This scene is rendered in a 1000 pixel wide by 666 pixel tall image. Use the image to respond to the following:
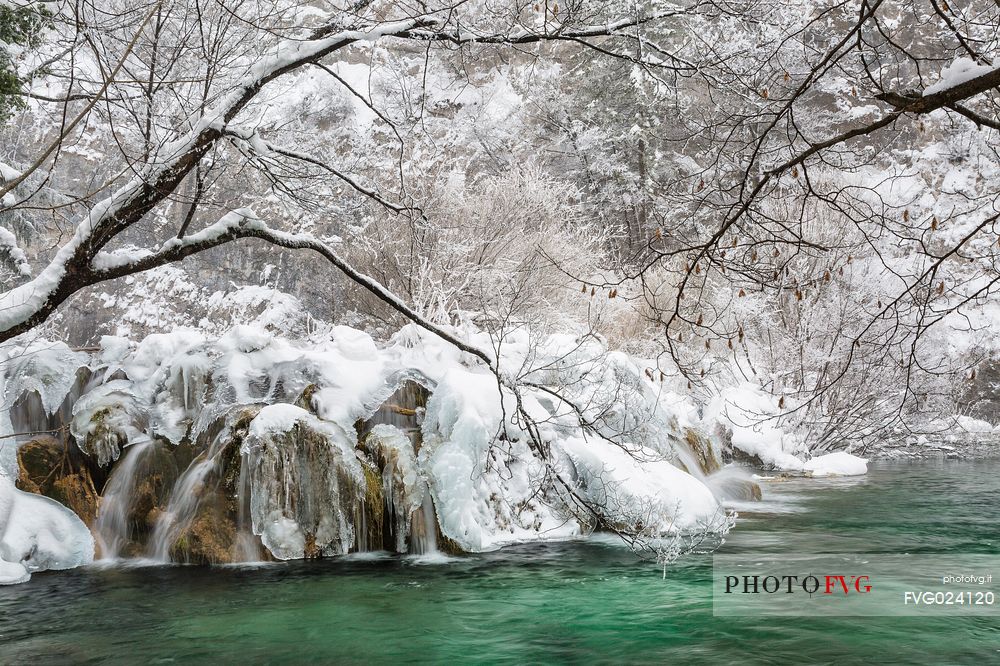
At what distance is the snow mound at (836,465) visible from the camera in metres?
13.2

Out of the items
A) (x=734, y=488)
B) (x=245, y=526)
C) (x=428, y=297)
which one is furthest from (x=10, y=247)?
(x=734, y=488)

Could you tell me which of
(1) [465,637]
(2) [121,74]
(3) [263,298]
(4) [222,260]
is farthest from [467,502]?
(4) [222,260]

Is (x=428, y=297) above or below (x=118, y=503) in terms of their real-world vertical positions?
above

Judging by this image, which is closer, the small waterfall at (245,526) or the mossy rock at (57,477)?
the small waterfall at (245,526)

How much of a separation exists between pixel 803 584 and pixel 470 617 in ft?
9.30

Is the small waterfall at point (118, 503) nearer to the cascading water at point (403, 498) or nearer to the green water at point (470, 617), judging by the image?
the green water at point (470, 617)

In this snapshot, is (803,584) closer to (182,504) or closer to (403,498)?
(403,498)

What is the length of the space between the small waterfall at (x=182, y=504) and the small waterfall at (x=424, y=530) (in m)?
2.14

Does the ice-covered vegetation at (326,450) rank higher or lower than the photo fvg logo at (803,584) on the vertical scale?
higher

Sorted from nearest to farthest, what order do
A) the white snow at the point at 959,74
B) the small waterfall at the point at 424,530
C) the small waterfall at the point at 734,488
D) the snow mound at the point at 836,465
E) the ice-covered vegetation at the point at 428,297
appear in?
the white snow at the point at 959,74 < the ice-covered vegetation at the point at 428,297 < the small waterfall at the point at 424,530 < the small waterfall at the point at 734,488 < the snow mound at the point at 836,465

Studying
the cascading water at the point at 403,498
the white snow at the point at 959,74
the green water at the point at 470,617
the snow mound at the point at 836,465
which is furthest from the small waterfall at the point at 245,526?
the snow mound at the point at 836,465

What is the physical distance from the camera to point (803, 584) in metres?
6.24

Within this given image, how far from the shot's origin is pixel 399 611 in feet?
18.8

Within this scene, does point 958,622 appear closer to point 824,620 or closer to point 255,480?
point 824,620
